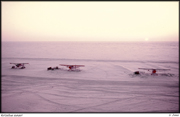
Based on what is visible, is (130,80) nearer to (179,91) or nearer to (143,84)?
(143,84)

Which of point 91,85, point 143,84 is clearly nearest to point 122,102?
point 91,85

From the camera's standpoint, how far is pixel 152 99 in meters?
6.55

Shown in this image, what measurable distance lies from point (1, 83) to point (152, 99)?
12.2 metres

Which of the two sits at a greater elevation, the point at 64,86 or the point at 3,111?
the point at 64,86

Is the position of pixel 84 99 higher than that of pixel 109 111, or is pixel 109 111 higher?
pixel 84 99

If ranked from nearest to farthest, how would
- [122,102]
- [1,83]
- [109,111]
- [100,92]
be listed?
[109,111] < [122,102] < [100,92] < [1,83]

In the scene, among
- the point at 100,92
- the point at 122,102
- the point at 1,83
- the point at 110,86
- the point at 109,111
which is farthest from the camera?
the point at 1,83

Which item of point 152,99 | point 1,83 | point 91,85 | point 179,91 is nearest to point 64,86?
point 91,85

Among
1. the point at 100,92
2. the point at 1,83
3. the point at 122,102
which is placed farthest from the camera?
the point at 1,83

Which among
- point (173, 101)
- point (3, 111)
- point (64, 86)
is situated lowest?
point (3, 111)

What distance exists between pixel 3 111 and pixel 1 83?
176 inches

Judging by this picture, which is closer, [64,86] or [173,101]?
[173,101]

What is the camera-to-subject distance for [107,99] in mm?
6551

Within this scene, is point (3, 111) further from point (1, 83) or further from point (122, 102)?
point (122, 102)
